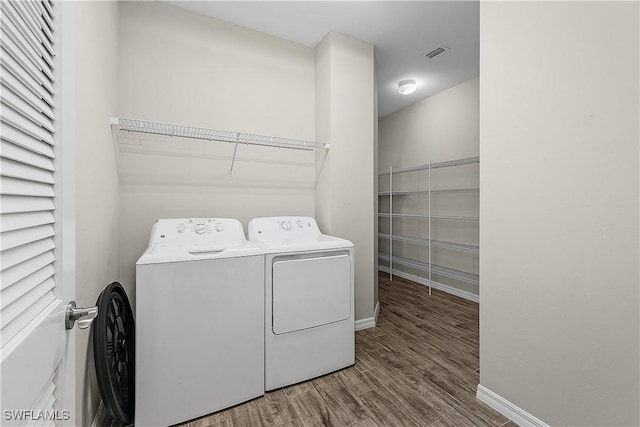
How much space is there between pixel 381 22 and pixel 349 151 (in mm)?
1046

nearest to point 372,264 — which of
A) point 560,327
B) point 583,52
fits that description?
point 560,327

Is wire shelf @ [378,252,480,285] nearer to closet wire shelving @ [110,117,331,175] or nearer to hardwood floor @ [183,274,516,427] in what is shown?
hardwood floor @ [183,274,516,427]

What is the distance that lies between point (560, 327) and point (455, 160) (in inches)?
92.8

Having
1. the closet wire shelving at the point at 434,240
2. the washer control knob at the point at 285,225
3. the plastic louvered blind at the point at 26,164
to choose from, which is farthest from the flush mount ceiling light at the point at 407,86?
the plastic louvered blind at the point at 26,164

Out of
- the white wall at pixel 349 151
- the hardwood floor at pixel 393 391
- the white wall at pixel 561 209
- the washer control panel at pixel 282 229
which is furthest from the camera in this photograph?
the white wall at pixel 349 151

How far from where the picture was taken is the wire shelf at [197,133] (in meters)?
1.79

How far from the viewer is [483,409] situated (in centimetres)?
151

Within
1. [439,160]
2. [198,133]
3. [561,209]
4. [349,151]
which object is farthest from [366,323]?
[439,160]

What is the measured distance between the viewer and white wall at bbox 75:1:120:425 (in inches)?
43.0

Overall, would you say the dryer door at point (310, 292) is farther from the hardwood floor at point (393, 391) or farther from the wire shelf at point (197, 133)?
the wire shelf at point (197, 133)

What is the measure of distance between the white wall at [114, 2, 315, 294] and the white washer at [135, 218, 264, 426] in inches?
21.7

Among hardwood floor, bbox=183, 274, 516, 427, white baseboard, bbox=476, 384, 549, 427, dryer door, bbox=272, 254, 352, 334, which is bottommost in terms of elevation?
hardwood floor, bbox=183, 274, 516, 427

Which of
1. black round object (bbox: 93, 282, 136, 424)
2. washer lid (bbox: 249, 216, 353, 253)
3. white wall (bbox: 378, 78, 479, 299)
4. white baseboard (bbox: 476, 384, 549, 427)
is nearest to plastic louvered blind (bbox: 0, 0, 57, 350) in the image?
black round object (bbox: 93, 282, 136, 424)

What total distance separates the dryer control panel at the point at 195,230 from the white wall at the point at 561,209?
1.59 meters
